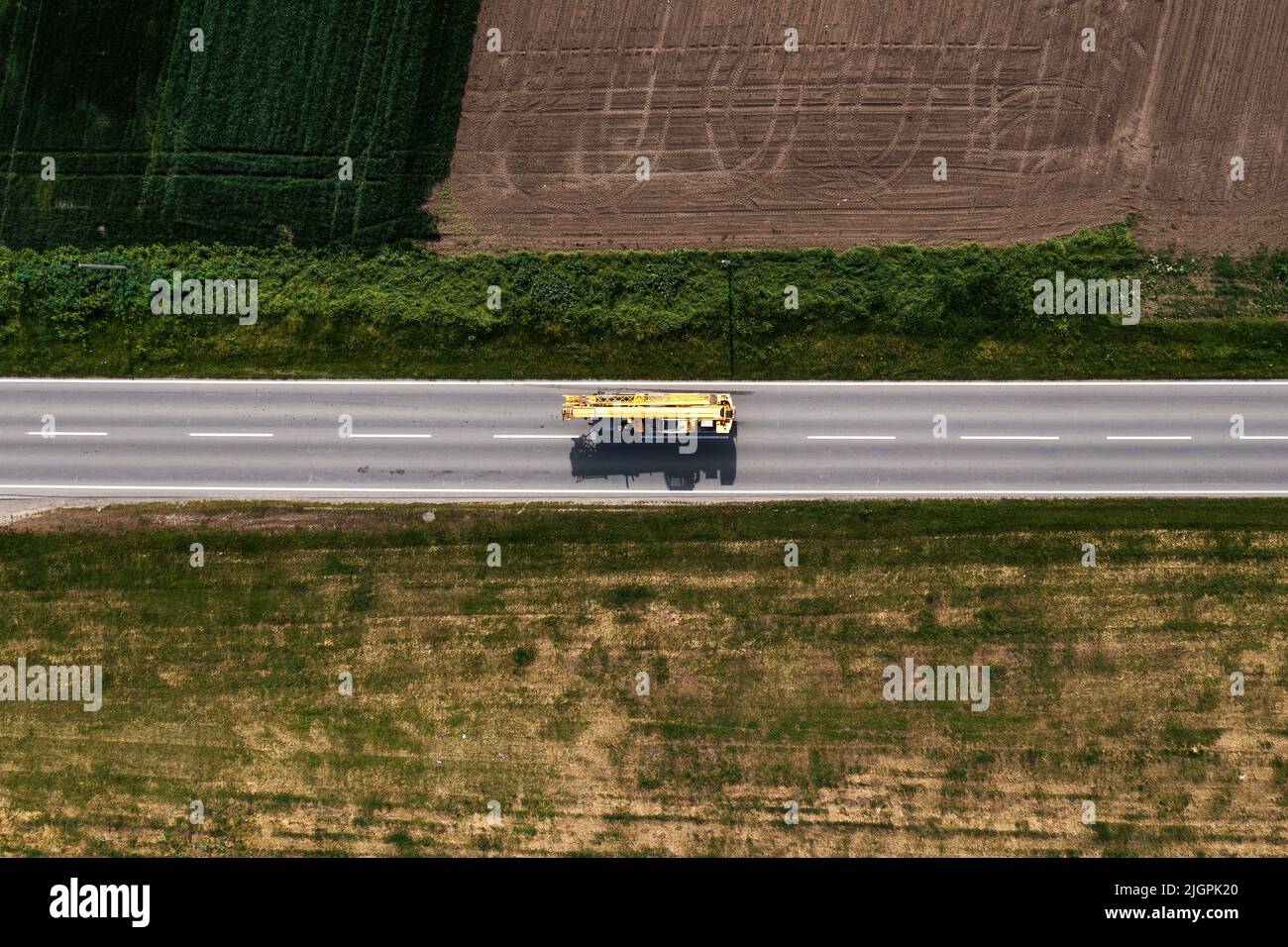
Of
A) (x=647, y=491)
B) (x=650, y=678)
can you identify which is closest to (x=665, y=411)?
(x=647, y=491)

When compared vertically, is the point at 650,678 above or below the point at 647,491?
below

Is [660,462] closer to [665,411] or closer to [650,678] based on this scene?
[665,411]

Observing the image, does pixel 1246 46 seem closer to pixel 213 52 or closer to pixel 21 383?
pixel 213 52

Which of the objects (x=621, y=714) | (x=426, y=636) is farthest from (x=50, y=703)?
(x=621, y=714)

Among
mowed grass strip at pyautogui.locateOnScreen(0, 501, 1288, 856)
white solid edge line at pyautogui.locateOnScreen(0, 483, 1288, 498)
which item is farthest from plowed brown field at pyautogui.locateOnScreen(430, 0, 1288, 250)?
mowed grass strip at pyautogui.locateOnScreen(0, 501, 1288, 856)
